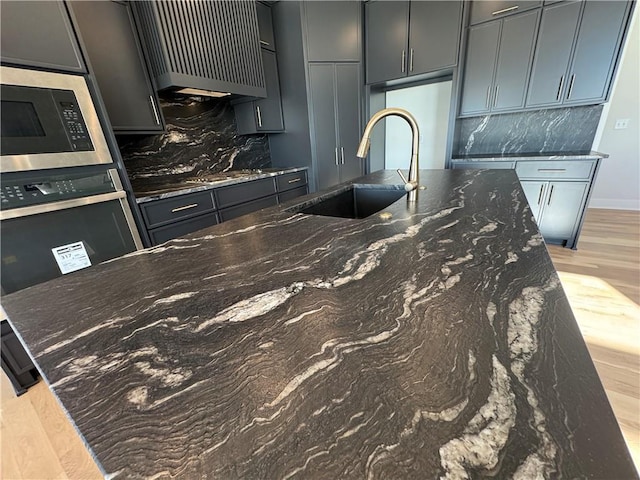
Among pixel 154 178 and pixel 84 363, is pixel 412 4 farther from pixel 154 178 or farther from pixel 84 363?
pixel 84 363

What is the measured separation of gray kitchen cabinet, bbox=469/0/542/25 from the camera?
8.04ft

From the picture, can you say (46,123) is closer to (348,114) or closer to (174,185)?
(174,185)

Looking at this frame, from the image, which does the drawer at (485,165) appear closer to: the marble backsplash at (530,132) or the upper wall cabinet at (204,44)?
the marble backsplash at (530,132)

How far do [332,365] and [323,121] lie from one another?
3.12 metres

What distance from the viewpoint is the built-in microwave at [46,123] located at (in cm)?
129

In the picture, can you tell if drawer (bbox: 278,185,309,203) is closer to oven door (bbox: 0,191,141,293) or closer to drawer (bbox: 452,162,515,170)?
oven door (bbox: 0,191,141,293)

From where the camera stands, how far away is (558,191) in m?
2.58

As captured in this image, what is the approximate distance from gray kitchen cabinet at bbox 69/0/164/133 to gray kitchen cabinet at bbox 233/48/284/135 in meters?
1.05

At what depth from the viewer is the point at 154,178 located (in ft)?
7.91

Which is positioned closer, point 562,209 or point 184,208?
point 184,208

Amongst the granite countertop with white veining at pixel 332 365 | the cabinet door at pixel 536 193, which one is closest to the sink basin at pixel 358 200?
the granite countertop with white veining at pixel 332 365

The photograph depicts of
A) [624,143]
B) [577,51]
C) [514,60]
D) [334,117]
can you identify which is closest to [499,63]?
[514,60]

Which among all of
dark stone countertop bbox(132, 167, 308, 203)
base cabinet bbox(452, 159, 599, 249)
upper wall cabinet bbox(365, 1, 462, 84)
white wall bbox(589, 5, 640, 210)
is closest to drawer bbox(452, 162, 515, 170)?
base cabinet bbox(452, 159, 599, 249)

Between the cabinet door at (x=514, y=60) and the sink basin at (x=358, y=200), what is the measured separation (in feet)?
7.18
